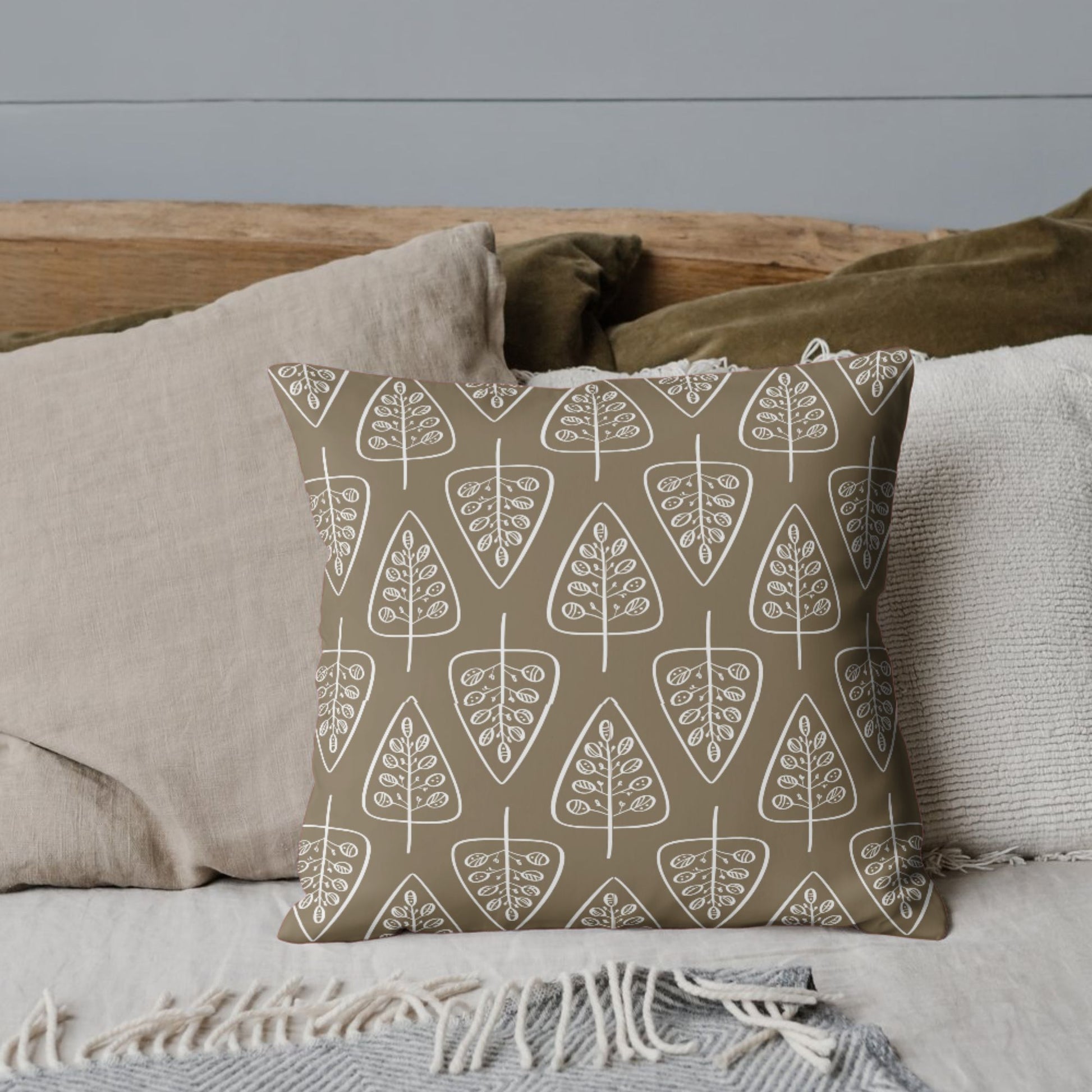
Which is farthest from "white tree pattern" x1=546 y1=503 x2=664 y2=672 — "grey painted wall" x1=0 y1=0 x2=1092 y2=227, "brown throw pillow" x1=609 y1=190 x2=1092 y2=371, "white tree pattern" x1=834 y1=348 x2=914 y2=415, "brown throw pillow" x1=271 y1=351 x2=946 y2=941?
"grey painted wall" x1=0 y1=0 x2=1092 y2=227

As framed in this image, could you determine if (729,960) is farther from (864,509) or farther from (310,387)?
(310,387)

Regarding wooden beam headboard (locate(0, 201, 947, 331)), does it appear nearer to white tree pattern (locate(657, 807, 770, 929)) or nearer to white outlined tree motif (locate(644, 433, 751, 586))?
white outlined tree motif (locate(644, 433, 751, 586))

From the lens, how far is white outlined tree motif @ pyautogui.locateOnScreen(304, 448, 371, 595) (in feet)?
2.54

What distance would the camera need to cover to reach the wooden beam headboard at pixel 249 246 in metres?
1.26

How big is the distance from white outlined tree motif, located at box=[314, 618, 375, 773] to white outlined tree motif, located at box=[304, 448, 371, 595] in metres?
0.04

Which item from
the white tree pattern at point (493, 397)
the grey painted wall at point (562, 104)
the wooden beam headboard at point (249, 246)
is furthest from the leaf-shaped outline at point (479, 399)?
the grey painted wall at point (562, 104)

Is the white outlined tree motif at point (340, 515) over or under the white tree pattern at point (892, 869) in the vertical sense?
over

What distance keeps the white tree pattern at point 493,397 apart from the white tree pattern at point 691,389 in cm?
11

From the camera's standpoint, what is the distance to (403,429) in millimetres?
778

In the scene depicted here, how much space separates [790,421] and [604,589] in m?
0.19

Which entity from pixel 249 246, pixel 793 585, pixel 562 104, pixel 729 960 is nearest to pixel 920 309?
pixel 793 585

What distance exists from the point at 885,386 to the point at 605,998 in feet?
1.56

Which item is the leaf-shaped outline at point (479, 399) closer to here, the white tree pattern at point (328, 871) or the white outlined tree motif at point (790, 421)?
the white outlined tree motif at point (790, 421)

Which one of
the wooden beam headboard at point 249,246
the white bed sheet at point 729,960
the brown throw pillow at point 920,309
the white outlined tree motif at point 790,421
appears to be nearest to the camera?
the white bed sheet at point 729,960
